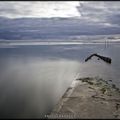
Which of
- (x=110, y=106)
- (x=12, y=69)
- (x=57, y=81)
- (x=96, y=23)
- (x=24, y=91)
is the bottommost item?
(x=96, y=23)

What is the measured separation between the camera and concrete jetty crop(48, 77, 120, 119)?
53.3 feet

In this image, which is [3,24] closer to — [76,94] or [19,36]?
[19,36]

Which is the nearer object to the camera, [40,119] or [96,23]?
[40,119]

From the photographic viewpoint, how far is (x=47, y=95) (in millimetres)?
22125

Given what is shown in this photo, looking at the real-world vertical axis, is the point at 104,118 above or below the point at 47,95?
above

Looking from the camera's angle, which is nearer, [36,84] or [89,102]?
[89,102]

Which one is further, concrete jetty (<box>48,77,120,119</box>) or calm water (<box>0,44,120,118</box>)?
calm water (<box>0,44,120,118</box>)

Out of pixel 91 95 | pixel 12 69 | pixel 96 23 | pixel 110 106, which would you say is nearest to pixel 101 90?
pixel 91 95

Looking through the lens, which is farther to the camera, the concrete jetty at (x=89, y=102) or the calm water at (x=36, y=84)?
the calm water at (x=36, y=84)

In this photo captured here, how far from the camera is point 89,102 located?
18.8 metres

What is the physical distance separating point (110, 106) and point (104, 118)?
244cm

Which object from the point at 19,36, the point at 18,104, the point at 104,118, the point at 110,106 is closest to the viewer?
the point at 104,118

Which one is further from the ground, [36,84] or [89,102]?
[89,102]

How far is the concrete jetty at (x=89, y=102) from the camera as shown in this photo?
16.2m
